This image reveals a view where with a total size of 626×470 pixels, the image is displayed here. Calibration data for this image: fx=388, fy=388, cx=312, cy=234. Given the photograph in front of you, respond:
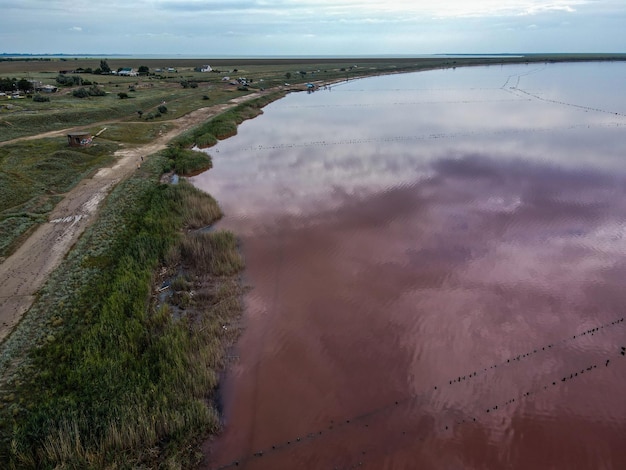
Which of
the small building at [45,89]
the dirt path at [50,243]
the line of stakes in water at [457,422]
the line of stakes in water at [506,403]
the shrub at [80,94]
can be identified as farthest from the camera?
the small building at [45,89]

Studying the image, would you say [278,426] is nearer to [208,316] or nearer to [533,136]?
[208,316]

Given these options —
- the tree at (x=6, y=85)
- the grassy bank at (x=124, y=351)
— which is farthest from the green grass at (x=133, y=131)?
the tree at (x=6, y=85)

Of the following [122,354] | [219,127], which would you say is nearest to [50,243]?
[122,354]

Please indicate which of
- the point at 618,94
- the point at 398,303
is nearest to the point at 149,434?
the point at 398,303

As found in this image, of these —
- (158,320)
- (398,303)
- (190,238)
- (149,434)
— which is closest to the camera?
(149,434)

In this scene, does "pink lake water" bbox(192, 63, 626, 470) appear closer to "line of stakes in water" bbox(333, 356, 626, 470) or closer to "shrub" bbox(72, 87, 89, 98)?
"line of stakes in water" bbox(333, 356, 626, 470)

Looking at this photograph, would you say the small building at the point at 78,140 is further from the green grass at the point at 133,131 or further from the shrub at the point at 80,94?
the shrub at the point at 80,94

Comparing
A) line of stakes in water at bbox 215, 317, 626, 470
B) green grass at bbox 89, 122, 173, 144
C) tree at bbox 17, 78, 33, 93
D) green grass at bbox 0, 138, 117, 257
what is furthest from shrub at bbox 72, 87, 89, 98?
line of stakes in water at bbox 215, 317, 626, 470
